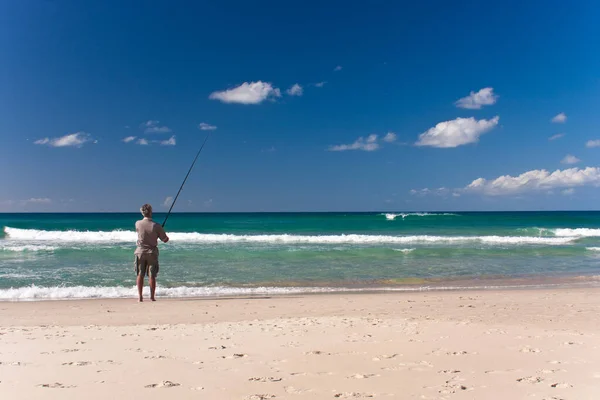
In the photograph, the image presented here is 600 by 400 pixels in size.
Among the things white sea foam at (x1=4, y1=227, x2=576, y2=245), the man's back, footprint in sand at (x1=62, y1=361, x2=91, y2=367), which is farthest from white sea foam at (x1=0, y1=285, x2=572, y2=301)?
white sea foam at (x1=4, y1=227, x2=576, y2=245)

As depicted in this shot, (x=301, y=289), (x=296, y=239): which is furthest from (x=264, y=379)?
(x=296, y=239)

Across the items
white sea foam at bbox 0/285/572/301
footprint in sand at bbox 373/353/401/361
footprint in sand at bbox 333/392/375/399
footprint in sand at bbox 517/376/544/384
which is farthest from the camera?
white sea foam at bbox 0/285/572/301

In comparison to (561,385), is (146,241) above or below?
above

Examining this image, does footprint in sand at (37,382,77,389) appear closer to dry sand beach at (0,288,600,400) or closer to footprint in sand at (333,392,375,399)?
dry sand beach at (0,288,600,400)

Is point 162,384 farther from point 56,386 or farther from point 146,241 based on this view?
point 146,241

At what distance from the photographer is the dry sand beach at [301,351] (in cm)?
375

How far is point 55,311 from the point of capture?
790 cm

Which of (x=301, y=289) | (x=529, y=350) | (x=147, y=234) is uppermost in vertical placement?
(x=147, y=234)

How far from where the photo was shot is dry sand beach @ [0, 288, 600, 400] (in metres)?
3.75

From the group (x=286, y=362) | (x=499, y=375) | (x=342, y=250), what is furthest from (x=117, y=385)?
(x=342, y=250)

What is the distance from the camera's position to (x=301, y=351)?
494cm

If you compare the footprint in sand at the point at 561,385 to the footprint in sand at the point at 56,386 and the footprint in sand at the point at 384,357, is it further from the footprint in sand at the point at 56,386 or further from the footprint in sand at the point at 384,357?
the footprint in sand at the point at 56,386

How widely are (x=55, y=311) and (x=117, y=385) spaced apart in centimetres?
496

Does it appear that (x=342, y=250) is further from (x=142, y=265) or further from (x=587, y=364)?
(x=587, y=364)
